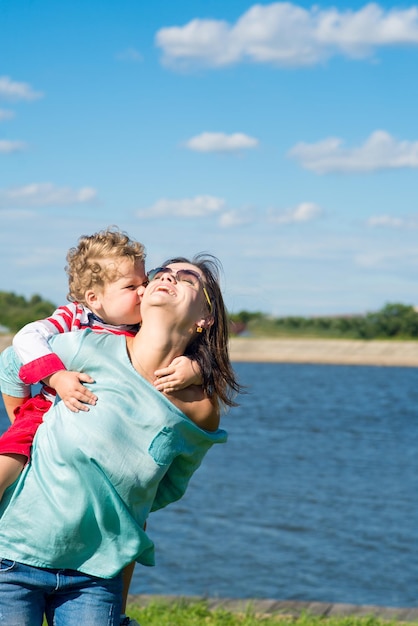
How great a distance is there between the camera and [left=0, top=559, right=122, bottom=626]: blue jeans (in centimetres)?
260

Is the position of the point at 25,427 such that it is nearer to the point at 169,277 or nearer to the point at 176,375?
the point at 176,375

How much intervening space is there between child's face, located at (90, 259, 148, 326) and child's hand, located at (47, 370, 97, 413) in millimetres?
299

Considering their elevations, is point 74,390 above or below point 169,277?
below

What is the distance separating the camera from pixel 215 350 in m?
2.83

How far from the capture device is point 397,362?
245ft

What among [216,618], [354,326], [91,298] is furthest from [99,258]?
[354,326]

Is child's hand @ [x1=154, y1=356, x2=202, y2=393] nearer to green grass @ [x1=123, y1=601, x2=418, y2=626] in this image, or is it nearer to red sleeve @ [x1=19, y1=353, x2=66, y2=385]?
red sleeve @ [x1=19, y1=353, x2=66, y2=385]

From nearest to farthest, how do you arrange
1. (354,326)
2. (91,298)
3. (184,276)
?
(184,276) → (91,298) → (354,326)

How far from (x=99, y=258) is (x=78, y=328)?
0.28 m

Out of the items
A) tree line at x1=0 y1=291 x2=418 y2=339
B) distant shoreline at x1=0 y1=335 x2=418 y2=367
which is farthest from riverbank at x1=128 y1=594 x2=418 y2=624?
distant shoreline at x1=0 y1=335 x2=418 y2=367

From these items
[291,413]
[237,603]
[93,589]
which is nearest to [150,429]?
[93,589]

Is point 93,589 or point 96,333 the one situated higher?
point 96,333

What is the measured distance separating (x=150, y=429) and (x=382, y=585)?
7.47 m

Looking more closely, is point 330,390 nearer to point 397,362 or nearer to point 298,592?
point 397,362
